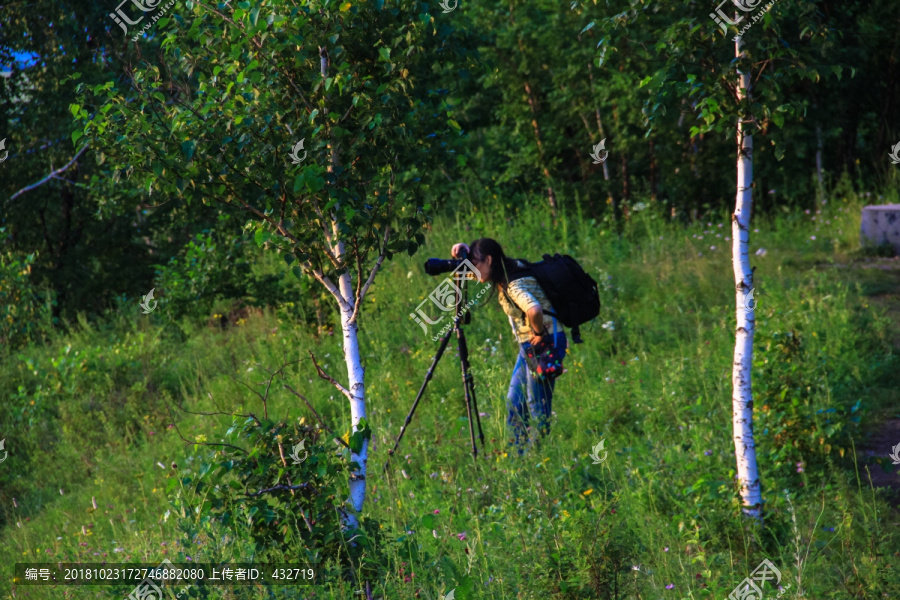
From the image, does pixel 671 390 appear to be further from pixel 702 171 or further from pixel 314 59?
pixel 702 171

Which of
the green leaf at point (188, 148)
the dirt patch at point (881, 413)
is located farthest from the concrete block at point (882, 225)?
the green leaf at point (188, 148)

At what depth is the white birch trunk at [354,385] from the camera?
380cm

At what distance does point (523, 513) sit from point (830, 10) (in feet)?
28.4

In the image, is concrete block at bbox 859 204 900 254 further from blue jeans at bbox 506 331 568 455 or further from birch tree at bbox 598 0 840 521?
birch tree at bbox 598 0 840 521

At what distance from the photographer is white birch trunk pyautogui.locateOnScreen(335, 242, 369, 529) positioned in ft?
12.5

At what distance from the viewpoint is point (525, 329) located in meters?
5.49

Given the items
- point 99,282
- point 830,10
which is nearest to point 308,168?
point 830,10

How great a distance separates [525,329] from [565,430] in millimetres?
897

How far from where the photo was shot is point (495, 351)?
659 centimetres

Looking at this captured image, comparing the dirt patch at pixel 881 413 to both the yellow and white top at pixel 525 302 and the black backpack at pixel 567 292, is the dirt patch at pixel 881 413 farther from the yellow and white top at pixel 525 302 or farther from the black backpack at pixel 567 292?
the yellow and white top at pixel 525 302

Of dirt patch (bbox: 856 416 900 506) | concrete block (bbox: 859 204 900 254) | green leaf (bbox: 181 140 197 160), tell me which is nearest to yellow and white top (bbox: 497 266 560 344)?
dirt patch (bbox: 856 416 900 506)

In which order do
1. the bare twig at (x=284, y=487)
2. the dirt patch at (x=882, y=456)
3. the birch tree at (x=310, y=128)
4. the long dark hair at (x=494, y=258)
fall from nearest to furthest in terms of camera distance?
the bare twig at (x=284, y=487) < the birch tree at (x=310, y=128) < the dirt patch at (x=882, y=456) < the long dark hair at (x=494, y=258)

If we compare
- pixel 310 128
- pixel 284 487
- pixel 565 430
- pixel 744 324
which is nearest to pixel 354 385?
pixel 284 487

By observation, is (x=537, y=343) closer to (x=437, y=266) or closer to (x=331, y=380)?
(x=437, y=266)
